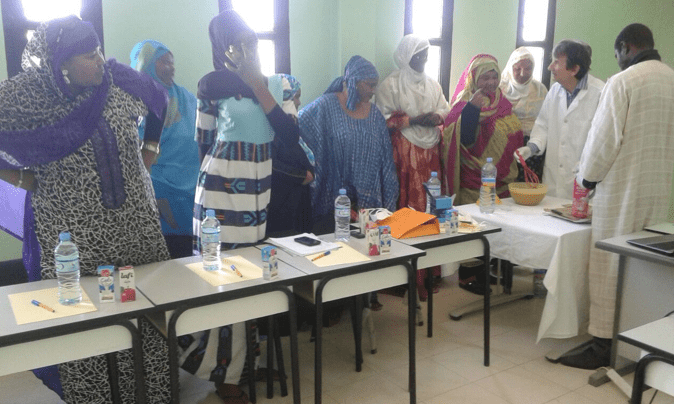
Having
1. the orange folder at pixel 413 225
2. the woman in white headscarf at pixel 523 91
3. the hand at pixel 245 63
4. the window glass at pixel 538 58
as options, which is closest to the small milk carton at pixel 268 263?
the orange folder at pixel 413 225

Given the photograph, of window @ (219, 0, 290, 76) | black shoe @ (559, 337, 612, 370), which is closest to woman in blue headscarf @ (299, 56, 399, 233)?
window @ (219, 0, 290, 76)

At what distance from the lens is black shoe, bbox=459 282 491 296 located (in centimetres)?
367

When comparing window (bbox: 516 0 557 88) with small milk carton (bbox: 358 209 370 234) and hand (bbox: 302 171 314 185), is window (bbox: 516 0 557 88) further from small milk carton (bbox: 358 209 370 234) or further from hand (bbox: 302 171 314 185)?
small milk carton (bbox: 358 209 370 234)

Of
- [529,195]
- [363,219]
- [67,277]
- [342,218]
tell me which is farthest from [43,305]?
[529,195]

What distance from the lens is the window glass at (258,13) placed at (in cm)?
357

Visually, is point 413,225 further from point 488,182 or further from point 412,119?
point 412,119

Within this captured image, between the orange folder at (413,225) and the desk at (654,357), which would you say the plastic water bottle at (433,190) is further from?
the desk at (654,357)

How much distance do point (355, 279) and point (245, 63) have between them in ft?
3.38

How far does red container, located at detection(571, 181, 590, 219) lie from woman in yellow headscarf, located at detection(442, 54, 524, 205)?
0.98 metres

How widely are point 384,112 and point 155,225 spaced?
6.52 ft

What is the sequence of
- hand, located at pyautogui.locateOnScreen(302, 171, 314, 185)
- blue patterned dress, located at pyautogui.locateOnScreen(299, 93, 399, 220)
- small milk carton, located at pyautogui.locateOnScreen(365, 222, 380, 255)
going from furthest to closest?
blue patterned dress, located at pyautogui.locateOnScreen(299, 93, 399, 220) < hand, located at pyautogui.locateOnScreen(302, 171, 314, 185) < small milk carton, located at pyautogui.locateOnScreen(365, 222, 380, 255)

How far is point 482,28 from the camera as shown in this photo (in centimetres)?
460

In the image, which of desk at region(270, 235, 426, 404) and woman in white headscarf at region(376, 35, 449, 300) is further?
woman in white headscarf at region(376, 35, 449, 300)

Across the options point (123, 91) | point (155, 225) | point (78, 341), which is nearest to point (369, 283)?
point (155, 225)
